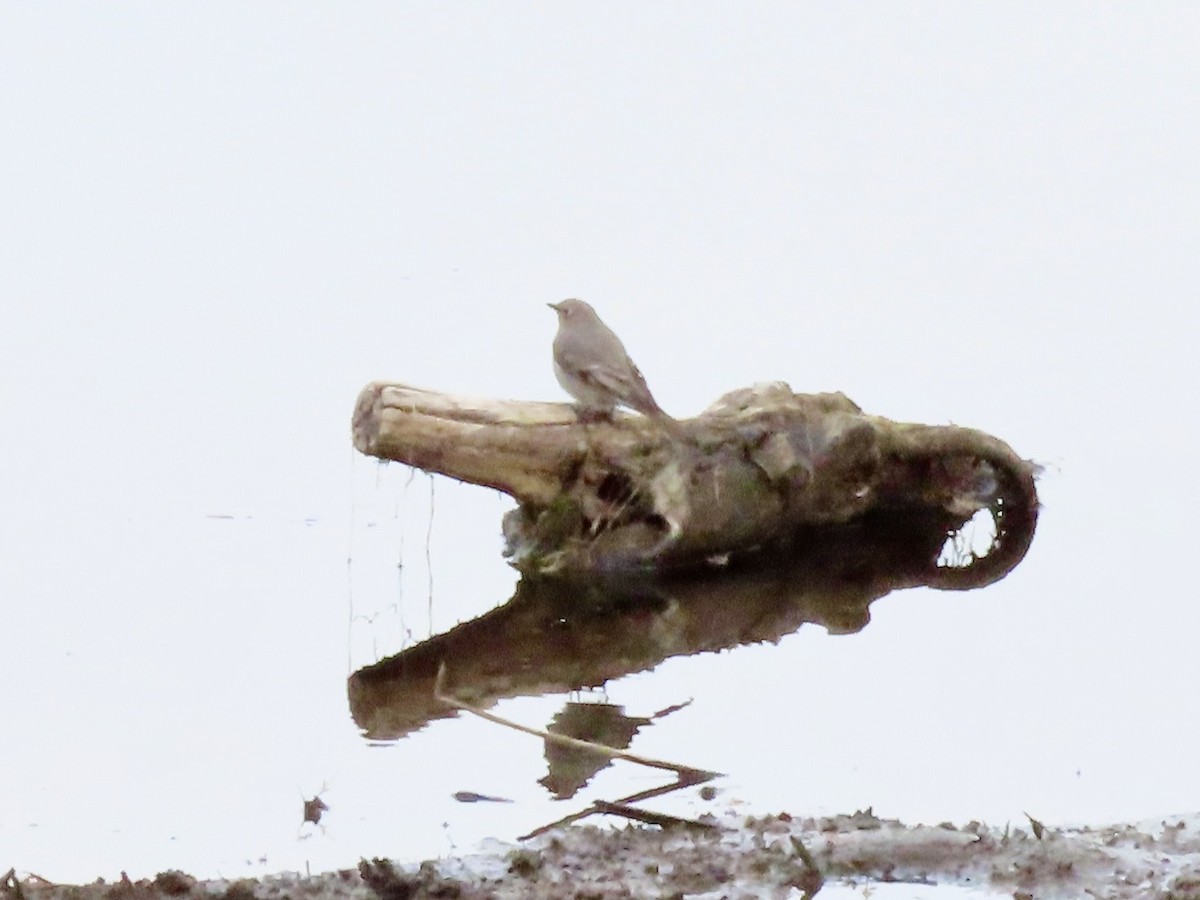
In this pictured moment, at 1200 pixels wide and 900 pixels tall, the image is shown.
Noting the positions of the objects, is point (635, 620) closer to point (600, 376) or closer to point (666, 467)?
point (666, 467)

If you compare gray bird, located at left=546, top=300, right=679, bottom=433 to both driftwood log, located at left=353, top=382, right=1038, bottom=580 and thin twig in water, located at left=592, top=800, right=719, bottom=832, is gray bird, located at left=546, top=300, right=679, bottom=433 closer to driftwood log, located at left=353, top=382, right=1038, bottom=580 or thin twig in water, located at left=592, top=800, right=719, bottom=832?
driftwood log, located at left=353, top=382, right=1038, bottom=580

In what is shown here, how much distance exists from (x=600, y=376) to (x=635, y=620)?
48.7 inches

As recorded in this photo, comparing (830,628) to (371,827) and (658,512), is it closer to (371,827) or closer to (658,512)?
(658,512)

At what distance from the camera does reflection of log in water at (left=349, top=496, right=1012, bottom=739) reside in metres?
8.78

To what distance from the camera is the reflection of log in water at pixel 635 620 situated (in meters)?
8.78

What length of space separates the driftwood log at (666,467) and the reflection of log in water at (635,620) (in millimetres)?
120

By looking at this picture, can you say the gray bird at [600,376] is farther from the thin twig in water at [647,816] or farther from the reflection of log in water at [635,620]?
the thin twig in water at [647,816]

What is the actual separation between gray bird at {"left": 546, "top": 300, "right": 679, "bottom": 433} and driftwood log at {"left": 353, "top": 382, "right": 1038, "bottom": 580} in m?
0.09

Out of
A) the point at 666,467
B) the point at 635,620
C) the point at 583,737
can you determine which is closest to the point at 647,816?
the point at 583,737

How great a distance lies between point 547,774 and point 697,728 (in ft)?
2.99

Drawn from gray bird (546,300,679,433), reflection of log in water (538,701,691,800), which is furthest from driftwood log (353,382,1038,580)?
reflection of log in water (538,701,691,800)

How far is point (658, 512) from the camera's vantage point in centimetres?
1028

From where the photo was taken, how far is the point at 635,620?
384 inches

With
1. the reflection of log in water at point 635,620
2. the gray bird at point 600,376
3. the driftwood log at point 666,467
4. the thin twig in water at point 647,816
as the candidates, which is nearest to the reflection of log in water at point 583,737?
the reflection of log in water at point 635,620
